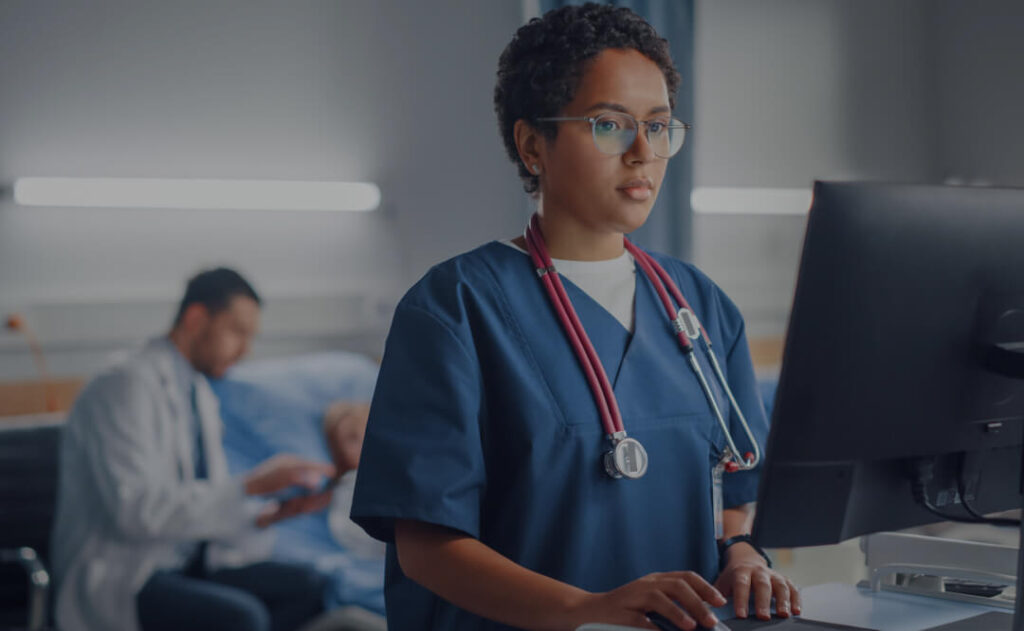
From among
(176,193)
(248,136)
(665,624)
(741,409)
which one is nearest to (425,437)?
(665,624)

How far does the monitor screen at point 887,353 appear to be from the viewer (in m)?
0.79

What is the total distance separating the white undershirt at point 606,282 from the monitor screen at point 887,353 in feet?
1.29

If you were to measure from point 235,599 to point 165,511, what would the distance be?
0.97ft

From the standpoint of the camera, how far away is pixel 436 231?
358 cm

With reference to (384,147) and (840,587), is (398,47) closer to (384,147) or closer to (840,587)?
(384,147)

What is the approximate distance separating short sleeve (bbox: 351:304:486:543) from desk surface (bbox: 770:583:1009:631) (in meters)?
0.37

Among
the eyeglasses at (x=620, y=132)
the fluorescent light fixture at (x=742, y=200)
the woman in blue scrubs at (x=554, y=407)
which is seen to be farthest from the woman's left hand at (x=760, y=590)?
the fluorescent light fixture at (x=742, y=200)

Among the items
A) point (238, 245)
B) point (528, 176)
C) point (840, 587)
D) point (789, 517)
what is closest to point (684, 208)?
point (528, 176)

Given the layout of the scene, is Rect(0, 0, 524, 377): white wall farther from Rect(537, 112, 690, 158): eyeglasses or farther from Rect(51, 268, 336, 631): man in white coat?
Rect(537, 112, 690, 158): eyeglasses

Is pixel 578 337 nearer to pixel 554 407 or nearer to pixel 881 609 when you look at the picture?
pixel 554 407

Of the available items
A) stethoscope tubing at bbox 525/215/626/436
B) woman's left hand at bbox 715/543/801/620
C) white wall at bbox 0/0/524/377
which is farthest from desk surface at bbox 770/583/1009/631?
white wall at bbox 0/0/524/377

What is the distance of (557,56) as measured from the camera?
1.17 meters

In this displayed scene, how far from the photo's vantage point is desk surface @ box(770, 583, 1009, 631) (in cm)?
100

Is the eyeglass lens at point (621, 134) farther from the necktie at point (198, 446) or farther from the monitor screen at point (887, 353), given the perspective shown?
the necktie at point (198, 446)
